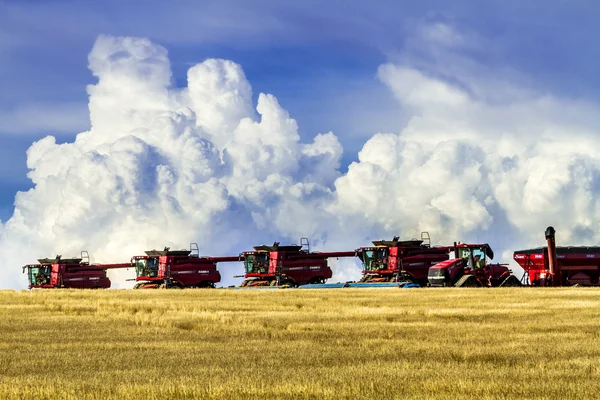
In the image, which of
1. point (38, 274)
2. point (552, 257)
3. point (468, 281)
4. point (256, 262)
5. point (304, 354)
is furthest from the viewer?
point (38, 274)

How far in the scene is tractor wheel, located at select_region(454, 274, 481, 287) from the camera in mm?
67269

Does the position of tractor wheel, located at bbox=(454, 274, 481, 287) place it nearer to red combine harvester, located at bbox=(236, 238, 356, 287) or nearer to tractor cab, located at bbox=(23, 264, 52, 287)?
red combine harvester, located at bbox=(236, 238, 356, 287)

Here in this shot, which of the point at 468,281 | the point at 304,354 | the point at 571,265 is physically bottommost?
Answer: the point at 304,354

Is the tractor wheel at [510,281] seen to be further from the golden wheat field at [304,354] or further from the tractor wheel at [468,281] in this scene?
the golden wheat field at [304,354]

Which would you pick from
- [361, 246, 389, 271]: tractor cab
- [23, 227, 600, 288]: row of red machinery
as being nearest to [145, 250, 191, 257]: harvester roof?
[23, 227, 600, 288]: row of red machinery

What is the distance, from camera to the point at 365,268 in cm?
7850

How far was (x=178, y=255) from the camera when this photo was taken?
277ft

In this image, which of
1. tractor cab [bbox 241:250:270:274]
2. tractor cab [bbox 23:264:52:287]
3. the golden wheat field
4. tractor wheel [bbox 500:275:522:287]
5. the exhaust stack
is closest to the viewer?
the golden wheat field

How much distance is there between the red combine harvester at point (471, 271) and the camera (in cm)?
6762

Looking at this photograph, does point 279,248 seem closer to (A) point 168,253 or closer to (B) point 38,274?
(A) point 168,253

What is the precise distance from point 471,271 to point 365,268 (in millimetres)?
12304

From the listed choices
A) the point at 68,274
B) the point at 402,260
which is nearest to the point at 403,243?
the point at 402,260

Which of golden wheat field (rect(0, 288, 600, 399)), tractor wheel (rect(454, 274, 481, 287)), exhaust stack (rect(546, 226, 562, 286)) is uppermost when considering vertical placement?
exhaust stack (rect(546, 226, 562, 286))

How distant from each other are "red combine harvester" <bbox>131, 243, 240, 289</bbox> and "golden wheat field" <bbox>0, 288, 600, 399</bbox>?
46.5 metres
